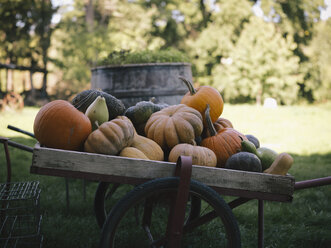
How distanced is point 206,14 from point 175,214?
73.7 feet

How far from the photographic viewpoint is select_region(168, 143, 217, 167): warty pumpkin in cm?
169

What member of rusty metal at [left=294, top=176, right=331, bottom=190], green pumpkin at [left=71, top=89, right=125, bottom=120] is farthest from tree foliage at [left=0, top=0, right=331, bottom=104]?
rusty metal at [left=294, top=176, right=331, bottom=190]

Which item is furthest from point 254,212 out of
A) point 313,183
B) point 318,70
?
point 318,70

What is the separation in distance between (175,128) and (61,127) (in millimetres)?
642

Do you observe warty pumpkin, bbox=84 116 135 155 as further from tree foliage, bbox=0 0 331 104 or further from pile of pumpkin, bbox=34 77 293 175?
tree foliage, bbox=0 0 331 104

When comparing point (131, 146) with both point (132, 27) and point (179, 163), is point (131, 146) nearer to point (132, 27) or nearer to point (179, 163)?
point (179, 163)

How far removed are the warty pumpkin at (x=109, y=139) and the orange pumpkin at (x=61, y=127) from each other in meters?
0.06

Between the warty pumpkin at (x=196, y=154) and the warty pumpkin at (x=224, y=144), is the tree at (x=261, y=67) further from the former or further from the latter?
the warty pumpkin at (x=196, y=154)

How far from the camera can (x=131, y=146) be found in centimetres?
181

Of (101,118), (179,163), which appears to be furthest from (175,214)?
(101,118)

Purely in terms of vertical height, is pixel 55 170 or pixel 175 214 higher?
pixel 55 170

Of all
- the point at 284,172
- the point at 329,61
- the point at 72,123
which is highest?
the point at 329,61

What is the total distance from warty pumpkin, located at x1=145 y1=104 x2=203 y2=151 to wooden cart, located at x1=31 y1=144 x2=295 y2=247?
38 centimetres

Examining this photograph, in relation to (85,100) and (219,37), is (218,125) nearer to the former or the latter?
(85,100)
